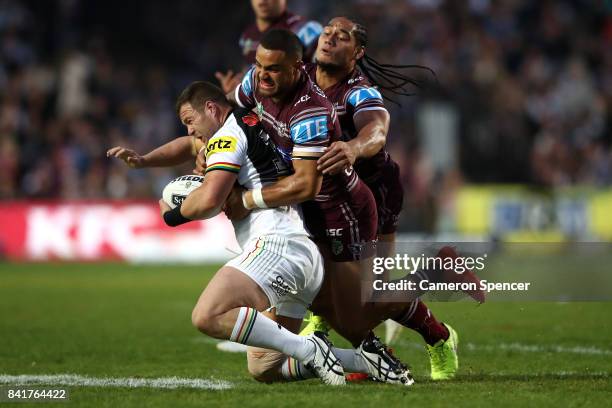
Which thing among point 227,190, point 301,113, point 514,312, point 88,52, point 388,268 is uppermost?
point 88,52

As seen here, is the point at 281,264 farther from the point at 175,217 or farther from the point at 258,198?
the point at 175,217

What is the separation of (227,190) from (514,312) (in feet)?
19.0

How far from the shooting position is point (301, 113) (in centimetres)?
608

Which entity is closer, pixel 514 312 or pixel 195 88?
pixel 195 88

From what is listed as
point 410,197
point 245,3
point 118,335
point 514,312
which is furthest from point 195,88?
point 245,3

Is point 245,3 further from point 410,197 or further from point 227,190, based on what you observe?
point 227,190

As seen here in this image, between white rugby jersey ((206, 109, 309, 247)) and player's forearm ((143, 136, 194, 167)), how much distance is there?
105cm

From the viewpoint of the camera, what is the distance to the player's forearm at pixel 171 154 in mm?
7187

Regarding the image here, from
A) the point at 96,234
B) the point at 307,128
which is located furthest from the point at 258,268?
the point at 96,234

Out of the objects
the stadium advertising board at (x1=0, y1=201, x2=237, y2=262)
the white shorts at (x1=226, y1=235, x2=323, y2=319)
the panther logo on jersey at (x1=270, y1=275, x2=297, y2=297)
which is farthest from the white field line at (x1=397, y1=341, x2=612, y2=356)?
the stadium advertising board at (x1=0, y1=201, x2=237, y2=262)

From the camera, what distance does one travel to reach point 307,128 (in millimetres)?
5996

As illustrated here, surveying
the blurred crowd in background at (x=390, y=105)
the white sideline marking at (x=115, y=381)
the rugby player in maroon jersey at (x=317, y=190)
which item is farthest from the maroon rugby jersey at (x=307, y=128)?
the blurred crowd in background at (x=390, y=105)

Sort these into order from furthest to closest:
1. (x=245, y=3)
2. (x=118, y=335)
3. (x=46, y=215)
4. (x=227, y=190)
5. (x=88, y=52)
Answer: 1. (x=245, y=3)
2. (x=88, y=52)
3. (x=46, y=215)
4. (x=118, y=335)
5. (x=227, y=190)

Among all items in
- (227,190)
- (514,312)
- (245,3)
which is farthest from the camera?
(245,3)
